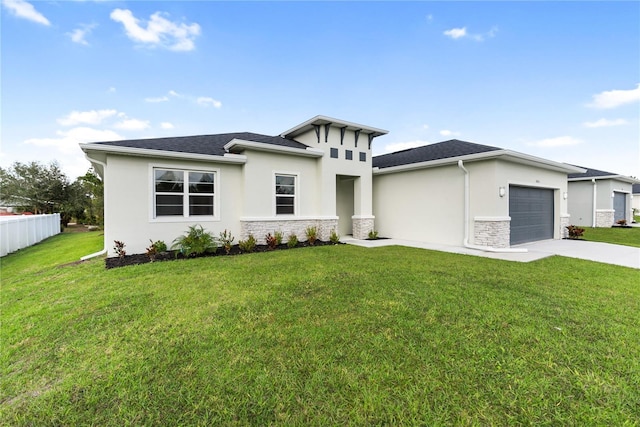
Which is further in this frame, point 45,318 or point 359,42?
point 359,42

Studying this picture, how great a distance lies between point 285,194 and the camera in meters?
10.6

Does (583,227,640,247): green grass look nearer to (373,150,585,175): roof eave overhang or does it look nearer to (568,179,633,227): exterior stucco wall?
(373,150,585,175): roof eave overhang

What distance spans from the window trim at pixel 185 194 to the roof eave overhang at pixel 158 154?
1.09 feet

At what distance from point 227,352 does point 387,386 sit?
5.58 ft

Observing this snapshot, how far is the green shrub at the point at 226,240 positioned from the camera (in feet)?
29.3

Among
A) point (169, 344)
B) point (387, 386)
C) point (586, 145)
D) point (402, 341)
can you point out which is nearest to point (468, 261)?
point (402, 341)

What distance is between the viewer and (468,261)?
283 inches

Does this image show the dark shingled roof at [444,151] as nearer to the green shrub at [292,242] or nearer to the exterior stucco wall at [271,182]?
the exterior stucco wall at [271,182]

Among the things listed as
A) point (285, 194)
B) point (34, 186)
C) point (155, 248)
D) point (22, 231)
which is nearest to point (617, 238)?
point (285, 194)

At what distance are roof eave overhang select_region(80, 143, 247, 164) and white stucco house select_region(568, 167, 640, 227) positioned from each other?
21.3 m

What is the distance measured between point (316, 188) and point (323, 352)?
8.82 m

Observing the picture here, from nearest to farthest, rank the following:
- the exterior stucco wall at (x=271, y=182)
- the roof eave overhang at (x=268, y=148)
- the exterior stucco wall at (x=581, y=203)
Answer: the roof eave overhang at (x=268, y=148)
the exterior stucco wall at (x=271, y=182)
the exterior stucco wall at (x=581, y=203)

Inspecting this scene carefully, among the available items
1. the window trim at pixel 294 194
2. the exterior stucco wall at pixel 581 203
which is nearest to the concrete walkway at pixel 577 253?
the window trim at pixel 294 194

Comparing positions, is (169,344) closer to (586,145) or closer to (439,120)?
(439,120)
